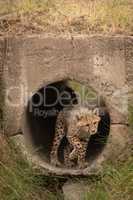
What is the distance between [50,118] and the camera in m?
10.8

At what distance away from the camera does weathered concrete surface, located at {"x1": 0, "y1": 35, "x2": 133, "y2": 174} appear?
8414mm

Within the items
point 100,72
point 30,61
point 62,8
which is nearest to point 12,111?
point 30,61

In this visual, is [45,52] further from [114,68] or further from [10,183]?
[10,183]

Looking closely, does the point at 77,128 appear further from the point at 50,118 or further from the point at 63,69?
the point at 50,118

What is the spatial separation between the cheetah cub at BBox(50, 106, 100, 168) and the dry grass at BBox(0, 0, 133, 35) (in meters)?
1.13

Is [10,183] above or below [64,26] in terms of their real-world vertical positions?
below

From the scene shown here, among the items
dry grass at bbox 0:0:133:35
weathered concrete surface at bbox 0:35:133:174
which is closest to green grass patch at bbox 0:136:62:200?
weathered concrete surface at bbox 0:35:133:174

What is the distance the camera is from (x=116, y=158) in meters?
8.33

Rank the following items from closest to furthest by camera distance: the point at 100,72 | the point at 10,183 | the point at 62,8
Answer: the point at 10,183 < the point at 100,72 < the point at 62,8

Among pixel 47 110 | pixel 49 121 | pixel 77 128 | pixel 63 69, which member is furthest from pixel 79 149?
pixel 49 121

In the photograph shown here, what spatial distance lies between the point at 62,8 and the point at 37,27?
24.3 inches

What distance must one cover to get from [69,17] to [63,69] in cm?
100

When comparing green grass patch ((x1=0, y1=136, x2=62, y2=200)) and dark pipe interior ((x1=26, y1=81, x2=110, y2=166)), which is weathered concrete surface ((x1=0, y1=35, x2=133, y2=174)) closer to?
green grass patch ((x1=0, y1=136, x2=62, y2=200))

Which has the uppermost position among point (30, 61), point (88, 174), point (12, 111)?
Answer: point (30, 61)
